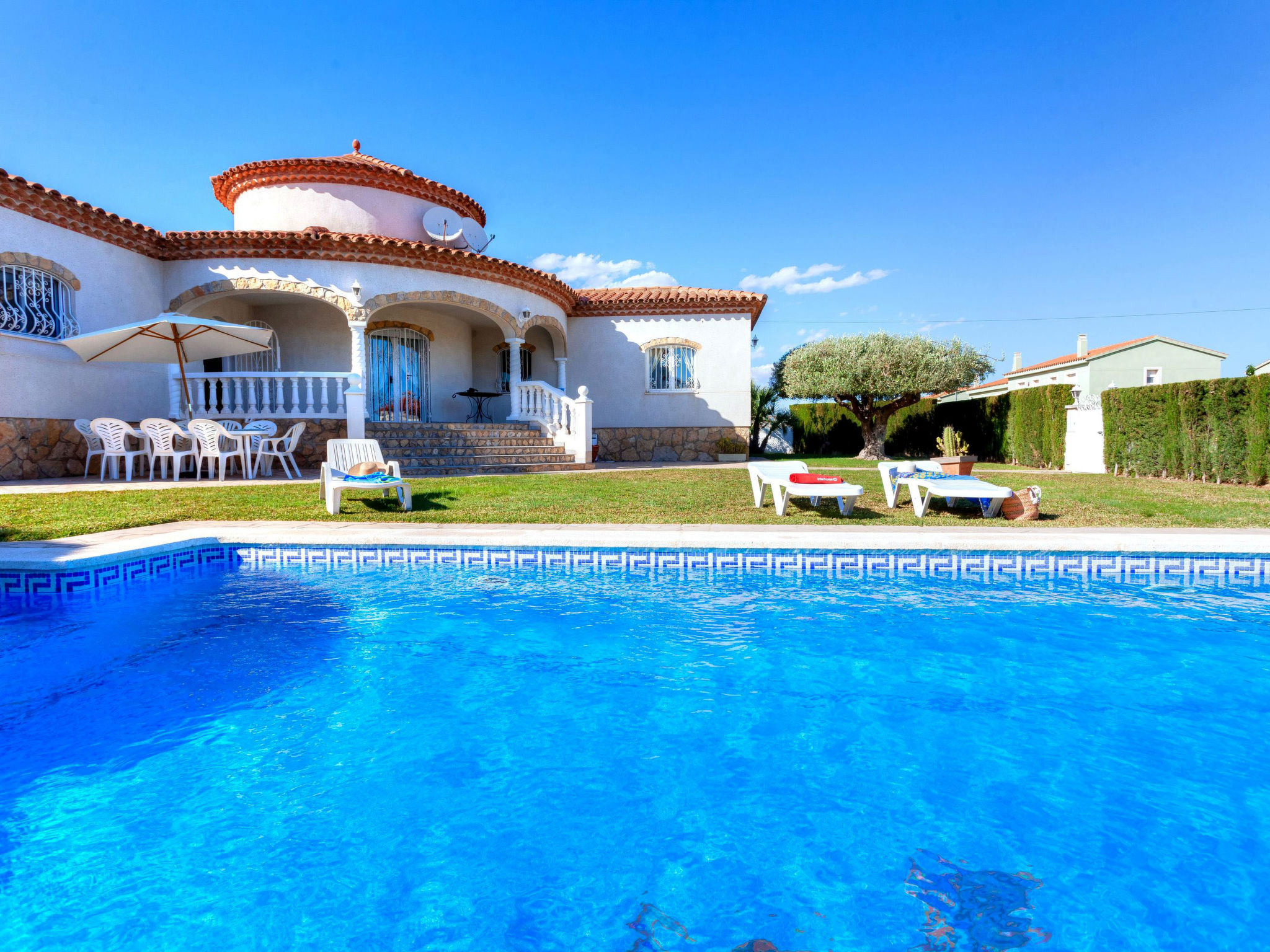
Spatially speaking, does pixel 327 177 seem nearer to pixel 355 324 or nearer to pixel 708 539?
pixel 355 324

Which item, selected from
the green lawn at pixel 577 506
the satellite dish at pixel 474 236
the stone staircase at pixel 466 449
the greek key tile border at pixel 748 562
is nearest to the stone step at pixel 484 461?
the stone staircase at pixel 466 449

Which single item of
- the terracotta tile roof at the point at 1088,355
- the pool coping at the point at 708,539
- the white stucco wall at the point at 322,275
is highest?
the terracotta tile roof at the point at 1088,355

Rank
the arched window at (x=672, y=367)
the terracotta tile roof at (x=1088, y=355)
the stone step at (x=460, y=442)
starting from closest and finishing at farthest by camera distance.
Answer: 1. the stone step at (x=460, y=442)
2. the arched window at (x=672, y=367)
3. the terracotta tile roof at (x=1088, y=355)

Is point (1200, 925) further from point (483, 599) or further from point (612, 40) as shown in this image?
point (612, 40)

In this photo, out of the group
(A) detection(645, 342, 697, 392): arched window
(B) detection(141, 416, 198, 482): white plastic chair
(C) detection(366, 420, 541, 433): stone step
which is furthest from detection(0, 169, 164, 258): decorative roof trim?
(A) detection(645, 342, 697, 392): arched window

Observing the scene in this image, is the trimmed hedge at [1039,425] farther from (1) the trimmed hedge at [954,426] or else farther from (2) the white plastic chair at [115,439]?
(2) the white plastic chair at [115,439]

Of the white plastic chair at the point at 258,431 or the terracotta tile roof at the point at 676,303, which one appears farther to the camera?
the terracotta tile roof at the point at 676,303

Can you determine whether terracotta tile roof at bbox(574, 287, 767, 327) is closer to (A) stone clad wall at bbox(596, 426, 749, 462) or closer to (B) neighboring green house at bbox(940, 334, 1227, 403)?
(A) stone clad wall at bbox(596, 426, 749, 462)

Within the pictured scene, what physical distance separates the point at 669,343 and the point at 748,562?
13015 millimetres

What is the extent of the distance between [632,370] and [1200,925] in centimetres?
1756

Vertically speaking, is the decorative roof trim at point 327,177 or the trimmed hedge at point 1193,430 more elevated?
the decorative roof trim at point 327,177

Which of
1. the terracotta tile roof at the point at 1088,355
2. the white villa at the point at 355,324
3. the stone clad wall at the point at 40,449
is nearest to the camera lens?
the stone clad wall at the point at 40,449

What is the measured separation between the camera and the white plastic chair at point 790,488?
8.58 meters

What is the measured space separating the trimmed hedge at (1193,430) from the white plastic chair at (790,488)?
872 cm
